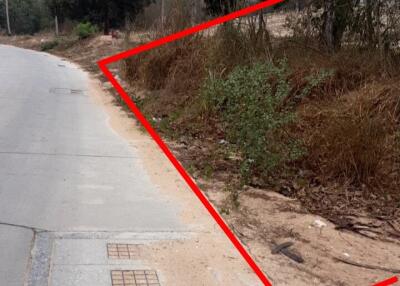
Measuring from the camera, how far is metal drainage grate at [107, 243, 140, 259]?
12.7 feet

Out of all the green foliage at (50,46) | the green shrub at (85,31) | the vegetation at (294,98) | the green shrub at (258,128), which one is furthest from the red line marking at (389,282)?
the green foliage at (50,46)

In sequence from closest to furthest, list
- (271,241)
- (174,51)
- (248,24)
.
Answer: (271,241) → (248,24) → (174,51)

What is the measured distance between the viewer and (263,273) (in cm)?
376

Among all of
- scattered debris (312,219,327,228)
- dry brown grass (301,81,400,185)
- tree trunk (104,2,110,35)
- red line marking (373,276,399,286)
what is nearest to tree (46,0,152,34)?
tree trunk (104,2,110,35)

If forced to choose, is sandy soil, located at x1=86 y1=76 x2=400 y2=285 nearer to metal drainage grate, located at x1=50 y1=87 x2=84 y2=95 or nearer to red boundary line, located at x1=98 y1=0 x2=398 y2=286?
red boundary line, located at x1=98 y1=0 x2=398 y2=286

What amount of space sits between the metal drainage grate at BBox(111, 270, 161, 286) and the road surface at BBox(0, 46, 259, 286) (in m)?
0.02

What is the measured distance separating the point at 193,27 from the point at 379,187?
676 centimetres

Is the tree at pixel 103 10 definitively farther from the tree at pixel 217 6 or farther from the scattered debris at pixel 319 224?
the scattered debris at pixel 319 224

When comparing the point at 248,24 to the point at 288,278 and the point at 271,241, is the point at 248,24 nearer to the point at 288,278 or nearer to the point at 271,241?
the point at 271,241

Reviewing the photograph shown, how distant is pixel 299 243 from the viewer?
4.28 meters

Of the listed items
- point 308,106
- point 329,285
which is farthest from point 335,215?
point 308,106

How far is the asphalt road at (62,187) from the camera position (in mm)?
4129

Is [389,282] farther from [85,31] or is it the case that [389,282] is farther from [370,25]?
[85,31]

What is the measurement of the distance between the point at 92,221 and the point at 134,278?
1099 mm
